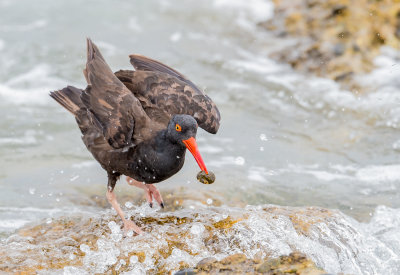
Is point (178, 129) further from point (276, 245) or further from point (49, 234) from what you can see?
point (49, 234)

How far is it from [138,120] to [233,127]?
3.89m

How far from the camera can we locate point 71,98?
6.09m

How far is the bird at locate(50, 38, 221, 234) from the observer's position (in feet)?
→ 17.0

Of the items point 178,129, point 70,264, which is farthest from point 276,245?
point 70,264

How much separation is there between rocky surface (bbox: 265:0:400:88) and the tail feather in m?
5.56

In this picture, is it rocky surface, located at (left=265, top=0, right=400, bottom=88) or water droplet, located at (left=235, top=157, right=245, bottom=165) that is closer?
water droplet, located at (left=235, top=157, right=245, bottom=165)

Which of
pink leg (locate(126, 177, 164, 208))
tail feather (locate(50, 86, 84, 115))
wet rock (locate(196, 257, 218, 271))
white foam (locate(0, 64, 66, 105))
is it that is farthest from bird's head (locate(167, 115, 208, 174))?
white foam (locate(0, 64, 66, 105))

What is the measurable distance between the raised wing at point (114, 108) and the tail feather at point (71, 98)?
14.2 inches

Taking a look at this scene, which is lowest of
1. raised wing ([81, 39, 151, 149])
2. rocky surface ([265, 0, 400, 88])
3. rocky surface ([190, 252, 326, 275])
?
rocky surface ([190, 252, 326, 275])

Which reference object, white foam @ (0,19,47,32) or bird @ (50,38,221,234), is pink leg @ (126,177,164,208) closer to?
bird @ (50,38,221,234)

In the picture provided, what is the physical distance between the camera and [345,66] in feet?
33.7

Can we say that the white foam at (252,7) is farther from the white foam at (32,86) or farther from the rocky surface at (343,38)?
the white foam at (32,86)

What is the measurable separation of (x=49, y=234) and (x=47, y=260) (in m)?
0.81

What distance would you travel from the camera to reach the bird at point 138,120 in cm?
518
